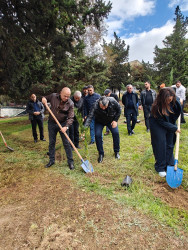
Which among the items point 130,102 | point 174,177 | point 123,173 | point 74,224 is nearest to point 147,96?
point 130,102

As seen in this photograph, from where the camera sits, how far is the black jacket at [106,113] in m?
3.77

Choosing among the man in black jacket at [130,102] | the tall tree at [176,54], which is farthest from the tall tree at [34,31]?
the tall tree at [176,54]

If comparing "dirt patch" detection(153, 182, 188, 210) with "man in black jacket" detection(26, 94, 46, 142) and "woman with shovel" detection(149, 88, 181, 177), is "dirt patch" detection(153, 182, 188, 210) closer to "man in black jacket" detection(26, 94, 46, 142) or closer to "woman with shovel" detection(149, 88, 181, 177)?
"woman with shovel" detection(149, 88, 181, 177)

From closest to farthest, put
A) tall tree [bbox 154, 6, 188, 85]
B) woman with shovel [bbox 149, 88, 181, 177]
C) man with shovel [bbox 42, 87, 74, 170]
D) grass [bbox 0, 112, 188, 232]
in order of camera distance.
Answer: grass [bbox 0, 112, 188, 232] < woman with shovel [bbox 149, 88, 181, 177] < man with shovel [bbox 42, 87, 74, 170] < tall tree [bbox 154, 6, 188, 85]

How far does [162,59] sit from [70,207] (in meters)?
25.7

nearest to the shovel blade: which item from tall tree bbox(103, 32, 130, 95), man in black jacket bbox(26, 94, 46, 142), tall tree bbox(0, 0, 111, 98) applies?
man in black jacket bbox(26, 94, 46, 142)

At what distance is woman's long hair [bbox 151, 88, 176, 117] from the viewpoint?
2.71 meters

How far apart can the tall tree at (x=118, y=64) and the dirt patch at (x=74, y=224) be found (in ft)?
80.8

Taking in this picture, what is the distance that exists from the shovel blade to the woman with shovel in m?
0.37

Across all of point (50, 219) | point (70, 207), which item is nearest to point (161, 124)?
point (70, 207)

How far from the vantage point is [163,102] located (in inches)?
109

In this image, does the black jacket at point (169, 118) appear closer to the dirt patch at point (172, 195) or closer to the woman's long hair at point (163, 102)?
the woman's long hair at point (163, 102)

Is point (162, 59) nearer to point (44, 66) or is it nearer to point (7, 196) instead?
point (44, 66)

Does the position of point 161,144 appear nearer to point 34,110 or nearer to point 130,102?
point 130,102
